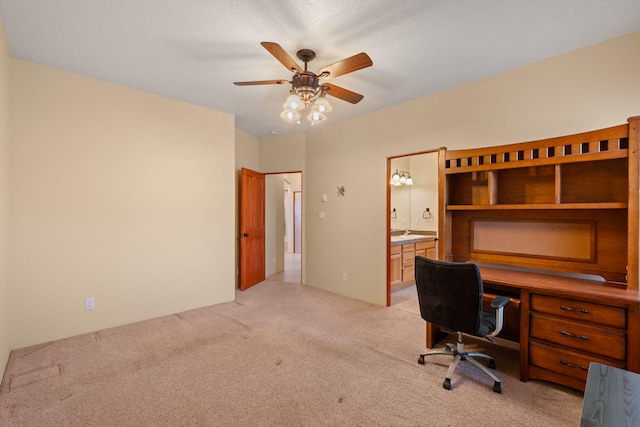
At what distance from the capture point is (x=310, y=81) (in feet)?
7.50

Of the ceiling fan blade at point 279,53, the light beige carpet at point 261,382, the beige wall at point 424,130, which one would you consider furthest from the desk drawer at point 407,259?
the ceiling fan blade at point 279,53

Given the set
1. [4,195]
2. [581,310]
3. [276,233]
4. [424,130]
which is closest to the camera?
[581,310]

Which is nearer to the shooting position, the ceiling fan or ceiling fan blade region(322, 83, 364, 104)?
the ceiling fan

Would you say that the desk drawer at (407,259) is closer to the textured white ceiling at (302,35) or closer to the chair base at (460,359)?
the chair base at (460,359)

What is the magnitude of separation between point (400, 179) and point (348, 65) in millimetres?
3738

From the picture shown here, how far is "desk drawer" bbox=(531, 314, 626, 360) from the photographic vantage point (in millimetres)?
1844

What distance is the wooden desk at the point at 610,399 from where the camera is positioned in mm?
774

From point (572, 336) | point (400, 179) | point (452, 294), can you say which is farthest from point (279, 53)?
point (400, 179)

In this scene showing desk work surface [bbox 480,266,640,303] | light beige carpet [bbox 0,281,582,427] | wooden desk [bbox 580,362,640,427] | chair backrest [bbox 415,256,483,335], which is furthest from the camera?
chair backrest [bbox 415,256,483,335]

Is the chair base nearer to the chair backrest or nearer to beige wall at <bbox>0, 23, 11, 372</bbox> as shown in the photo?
the chair backrest

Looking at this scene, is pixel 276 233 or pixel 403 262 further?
pixel 276 233

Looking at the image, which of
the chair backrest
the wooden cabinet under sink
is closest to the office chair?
the chair backrest

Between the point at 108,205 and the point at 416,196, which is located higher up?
the point at 416,196

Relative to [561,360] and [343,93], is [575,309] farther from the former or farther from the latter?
[343,93]
